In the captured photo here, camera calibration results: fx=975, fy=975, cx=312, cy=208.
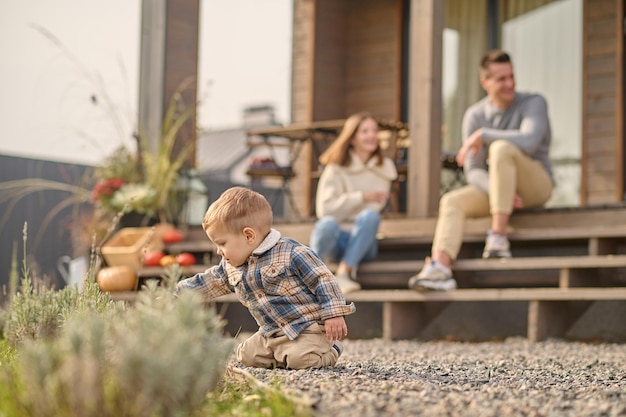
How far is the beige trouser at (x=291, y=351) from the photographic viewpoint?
3334 millimetres

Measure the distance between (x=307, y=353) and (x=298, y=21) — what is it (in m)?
6.76

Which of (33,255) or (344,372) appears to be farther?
(33,255)

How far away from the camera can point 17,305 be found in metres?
3.66

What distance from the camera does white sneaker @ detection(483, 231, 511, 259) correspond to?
5.34 m

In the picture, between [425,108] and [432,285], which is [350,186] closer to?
[425,108]

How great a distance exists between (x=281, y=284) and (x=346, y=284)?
7.38 feet

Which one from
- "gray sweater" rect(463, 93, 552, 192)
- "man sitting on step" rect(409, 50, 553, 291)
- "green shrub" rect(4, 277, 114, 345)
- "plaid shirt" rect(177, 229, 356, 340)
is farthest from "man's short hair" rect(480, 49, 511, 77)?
"green shrub" rect(4, 277, 114, 345)

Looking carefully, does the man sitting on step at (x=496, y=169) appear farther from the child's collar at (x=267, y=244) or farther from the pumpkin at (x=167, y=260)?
the child's collar at (x=267, y=244)

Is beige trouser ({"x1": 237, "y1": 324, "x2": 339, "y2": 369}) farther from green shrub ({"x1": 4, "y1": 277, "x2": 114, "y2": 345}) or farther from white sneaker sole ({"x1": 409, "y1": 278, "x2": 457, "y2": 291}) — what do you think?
white sneaker sole ({"x1": 409, "y1": 278, "x2": 457, "y2": 291})

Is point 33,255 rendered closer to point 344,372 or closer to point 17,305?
point 17,305

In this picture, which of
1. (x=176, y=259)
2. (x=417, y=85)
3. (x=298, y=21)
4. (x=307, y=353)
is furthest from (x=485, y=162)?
(x=298, y=21)

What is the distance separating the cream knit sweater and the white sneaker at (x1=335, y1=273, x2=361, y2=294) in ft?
1.70

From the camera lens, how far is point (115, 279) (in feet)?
21.2

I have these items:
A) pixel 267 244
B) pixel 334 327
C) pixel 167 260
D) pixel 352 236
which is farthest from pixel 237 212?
pixel 167 260
